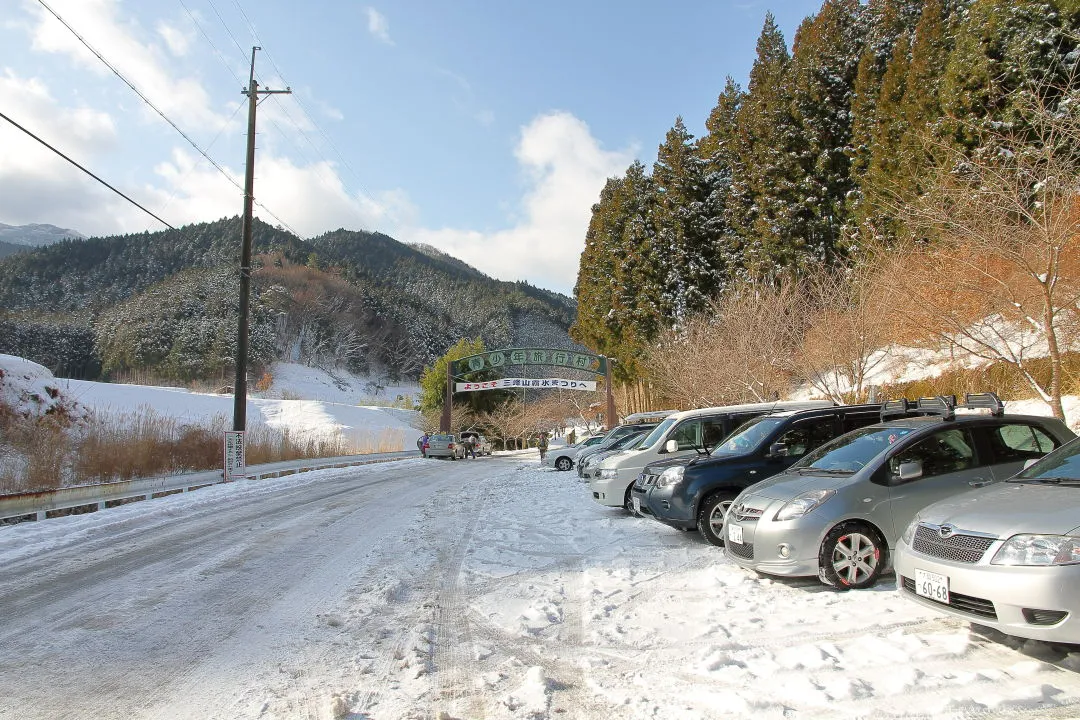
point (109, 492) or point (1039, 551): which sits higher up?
point (1039, 551)

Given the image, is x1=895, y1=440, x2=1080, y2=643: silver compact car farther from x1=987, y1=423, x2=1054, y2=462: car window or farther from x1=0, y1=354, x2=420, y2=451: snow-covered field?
x1=0, y1=354, x2=420, y2=451: snow-covered field

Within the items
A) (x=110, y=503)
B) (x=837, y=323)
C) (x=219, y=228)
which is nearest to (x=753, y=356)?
(x=837, y=323)

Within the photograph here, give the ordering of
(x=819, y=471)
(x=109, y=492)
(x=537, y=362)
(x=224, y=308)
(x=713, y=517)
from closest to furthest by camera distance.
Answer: (x=819, y=471) → (x=713, y=517) → (x=109, y=492) → (x=537, y=362) → (x=224, y=308)

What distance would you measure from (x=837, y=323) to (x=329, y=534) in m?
15.5

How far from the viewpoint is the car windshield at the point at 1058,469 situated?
4.73 metres

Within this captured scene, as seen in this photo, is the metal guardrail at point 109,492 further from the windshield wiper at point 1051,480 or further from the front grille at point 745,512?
the windshield wiper at point 1051,480

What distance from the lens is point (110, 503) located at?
13.7 meters

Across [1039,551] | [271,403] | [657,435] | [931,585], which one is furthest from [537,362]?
[1039,551]

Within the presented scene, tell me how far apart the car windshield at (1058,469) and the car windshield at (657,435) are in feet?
22.2

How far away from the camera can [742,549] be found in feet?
20.8

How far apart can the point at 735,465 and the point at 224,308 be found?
323ft

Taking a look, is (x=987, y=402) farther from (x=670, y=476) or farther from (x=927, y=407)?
(x=670, y=476)

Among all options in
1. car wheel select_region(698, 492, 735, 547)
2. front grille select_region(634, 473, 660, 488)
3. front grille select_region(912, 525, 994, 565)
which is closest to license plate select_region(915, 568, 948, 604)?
front grille select_region(912, 525, 994, 565)

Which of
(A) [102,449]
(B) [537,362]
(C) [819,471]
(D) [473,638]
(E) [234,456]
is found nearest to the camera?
(D) [473,638]
